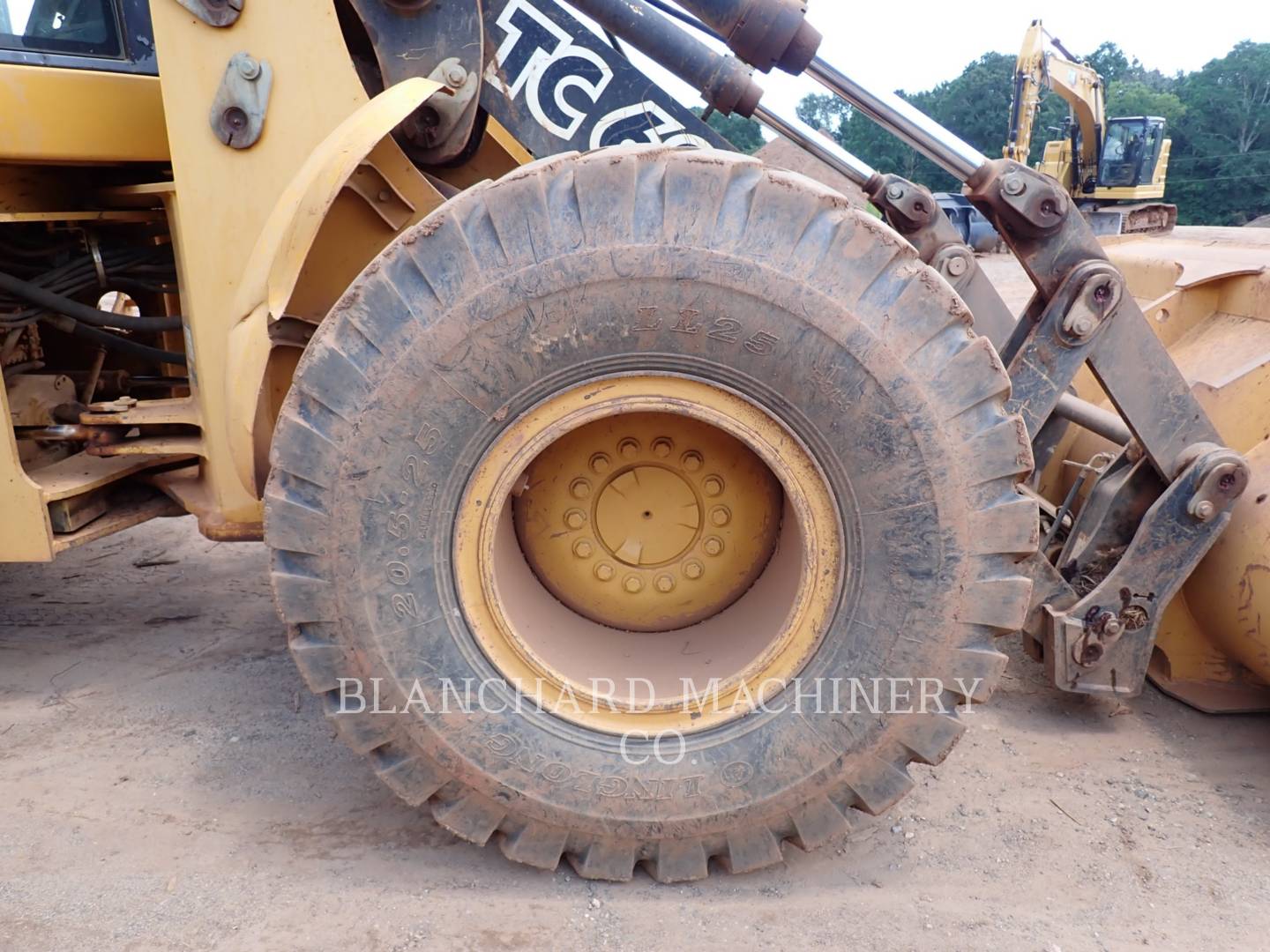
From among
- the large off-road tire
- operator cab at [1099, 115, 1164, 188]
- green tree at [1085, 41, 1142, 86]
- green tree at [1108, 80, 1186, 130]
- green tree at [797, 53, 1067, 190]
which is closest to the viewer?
the large off-road tire

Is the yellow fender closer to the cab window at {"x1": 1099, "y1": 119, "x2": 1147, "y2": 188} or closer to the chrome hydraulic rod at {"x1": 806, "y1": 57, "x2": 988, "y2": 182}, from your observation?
the chrome hydraulic rod at {"x1": 806, "y1": 57, "x2": 988, "y2": 182}

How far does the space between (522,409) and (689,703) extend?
2.31 ft

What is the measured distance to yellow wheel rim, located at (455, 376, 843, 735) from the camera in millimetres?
1959

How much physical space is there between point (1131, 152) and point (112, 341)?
1816 centimetres

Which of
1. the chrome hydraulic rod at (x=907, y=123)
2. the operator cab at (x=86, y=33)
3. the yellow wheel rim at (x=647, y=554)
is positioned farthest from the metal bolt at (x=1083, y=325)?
the operator cab at (x=86, y=33)

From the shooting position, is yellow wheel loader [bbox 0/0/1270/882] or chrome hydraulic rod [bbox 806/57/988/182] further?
chrome hydraulic rod [bbox 806/57/988/182]

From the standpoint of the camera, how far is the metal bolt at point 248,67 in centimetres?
227

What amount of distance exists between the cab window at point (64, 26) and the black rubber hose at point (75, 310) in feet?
2.23

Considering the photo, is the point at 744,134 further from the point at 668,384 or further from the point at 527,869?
the point at 527,869

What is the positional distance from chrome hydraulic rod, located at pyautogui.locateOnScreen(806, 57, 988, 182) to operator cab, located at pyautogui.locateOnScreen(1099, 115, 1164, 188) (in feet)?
54.9

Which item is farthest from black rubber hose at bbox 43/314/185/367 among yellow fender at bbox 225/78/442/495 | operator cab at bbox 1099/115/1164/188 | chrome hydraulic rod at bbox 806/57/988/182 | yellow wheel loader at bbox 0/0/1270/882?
operator cab at bbox 1099/115/1164/188

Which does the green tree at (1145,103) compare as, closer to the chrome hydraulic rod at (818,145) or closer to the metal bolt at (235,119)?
the chrome hydraulic rod at (818,145)

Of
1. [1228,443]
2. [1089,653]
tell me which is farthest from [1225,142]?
[1089,653]

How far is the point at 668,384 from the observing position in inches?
76.4
